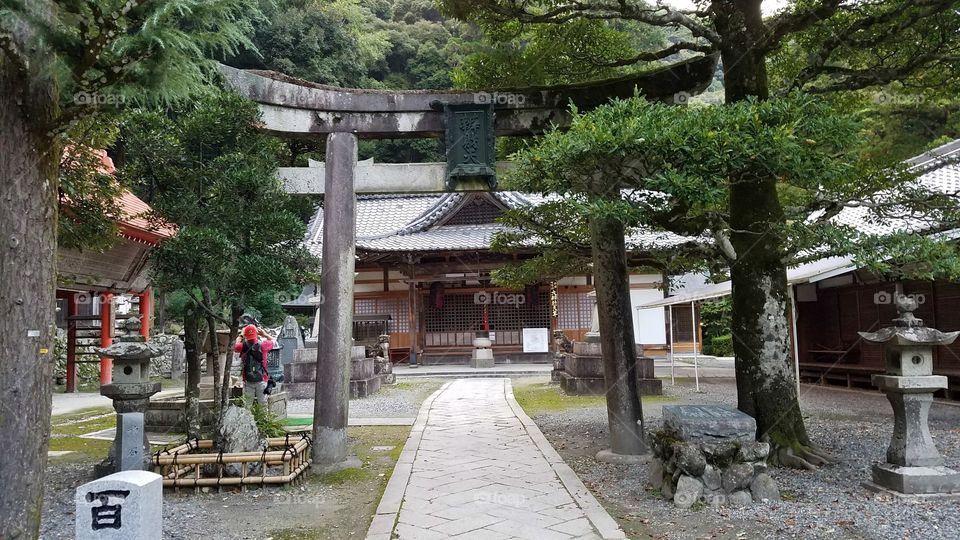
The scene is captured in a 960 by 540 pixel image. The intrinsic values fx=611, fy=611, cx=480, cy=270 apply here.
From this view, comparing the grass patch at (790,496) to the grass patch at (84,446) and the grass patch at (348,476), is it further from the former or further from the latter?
the grass patch at (84,446)

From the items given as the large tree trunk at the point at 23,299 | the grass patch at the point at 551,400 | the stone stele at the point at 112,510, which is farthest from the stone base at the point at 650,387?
the large tree trunk at the point at 23,299

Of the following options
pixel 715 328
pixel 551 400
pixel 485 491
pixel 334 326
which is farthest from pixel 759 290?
pixel 715 328

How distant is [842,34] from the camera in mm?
6535

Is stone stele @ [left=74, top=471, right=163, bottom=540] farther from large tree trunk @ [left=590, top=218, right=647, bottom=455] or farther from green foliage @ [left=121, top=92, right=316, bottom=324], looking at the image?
large tree trunk @ [left=590, top=218, right=647, bottom=455]

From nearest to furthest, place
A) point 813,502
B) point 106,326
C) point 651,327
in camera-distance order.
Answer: point 813,502
point 106,326
point 651,327

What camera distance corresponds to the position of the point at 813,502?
5051 mm

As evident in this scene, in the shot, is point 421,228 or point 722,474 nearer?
point 722,474

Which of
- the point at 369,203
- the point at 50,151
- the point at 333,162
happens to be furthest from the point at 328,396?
the point at 369,203

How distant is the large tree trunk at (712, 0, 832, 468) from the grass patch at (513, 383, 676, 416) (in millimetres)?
4945

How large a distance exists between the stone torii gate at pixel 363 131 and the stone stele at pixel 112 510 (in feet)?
10.9

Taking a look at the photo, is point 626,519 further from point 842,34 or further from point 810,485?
point 842,34

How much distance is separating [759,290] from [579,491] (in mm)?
2835

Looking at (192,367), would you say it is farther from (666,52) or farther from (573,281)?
(573,281)

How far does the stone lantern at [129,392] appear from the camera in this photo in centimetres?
579
